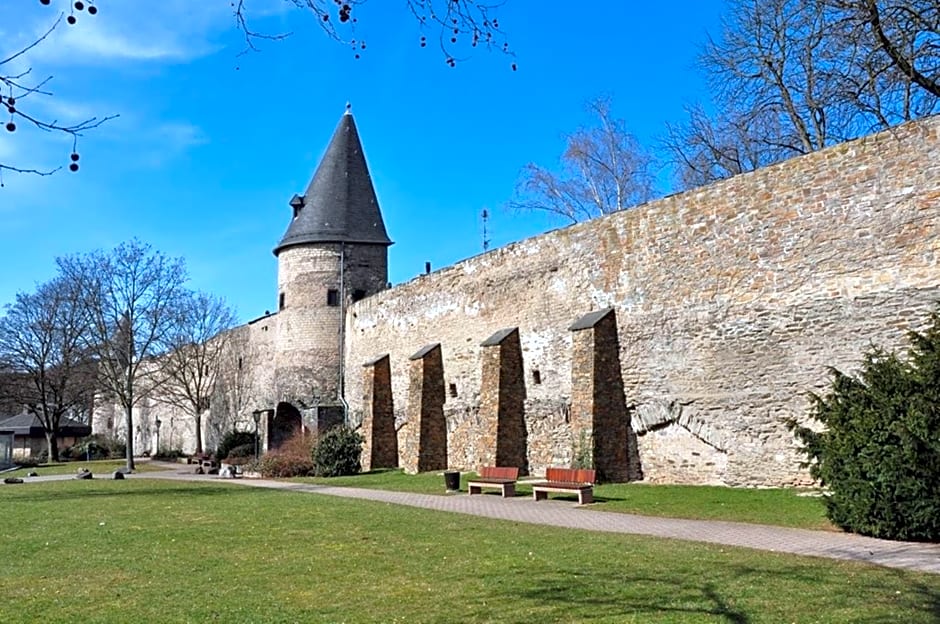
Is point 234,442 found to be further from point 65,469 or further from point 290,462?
point 290,462

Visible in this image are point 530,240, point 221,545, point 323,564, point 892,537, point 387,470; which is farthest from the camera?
point 387,470

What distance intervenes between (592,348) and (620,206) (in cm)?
1572

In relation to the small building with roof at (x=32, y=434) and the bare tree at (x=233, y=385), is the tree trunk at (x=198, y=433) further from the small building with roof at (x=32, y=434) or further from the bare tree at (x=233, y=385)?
the small building with roof at (x=32, y=434)

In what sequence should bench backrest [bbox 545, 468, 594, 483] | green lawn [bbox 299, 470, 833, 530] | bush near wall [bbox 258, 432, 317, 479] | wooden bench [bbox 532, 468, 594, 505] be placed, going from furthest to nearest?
bush near wall [bbox 258, 432, 317, 479]
bench backrest [bbox 545, 468, 594, 483]
wooden bench [bbox 532, 468, 594, 505]
green lawn [bbox 299, 470, 833, 530]

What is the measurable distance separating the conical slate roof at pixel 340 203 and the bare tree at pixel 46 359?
1911cm

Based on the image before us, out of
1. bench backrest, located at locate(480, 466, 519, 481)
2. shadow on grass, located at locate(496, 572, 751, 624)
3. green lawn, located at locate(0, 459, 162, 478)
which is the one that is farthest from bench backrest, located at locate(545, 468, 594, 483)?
green lawn, located at locate(0, 459, 162, 478)

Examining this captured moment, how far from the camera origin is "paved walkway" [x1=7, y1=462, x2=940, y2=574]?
29.6 feet

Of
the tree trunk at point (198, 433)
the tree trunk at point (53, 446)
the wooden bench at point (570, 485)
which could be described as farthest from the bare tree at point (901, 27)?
the tree trunk at point (53, 446)

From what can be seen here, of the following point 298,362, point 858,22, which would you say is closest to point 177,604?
A: point 858,22

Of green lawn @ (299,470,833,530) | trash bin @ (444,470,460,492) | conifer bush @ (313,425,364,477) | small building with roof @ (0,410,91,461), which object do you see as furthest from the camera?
small building with roof @ (0,410,91,461)

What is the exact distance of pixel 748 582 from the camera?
749 centimetres

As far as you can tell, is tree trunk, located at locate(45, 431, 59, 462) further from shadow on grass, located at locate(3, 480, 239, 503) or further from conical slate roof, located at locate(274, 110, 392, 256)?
shadow on grass, located at locate(3, 480, 239, 503)

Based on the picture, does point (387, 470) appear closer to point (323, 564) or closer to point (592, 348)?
point (592, 348)

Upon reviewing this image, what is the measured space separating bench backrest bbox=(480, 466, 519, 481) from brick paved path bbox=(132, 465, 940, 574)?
81 centimetres
